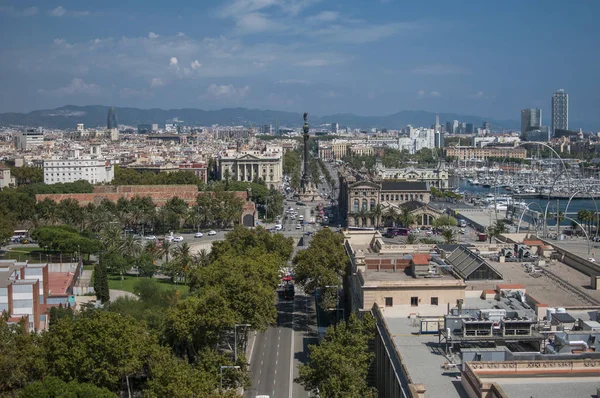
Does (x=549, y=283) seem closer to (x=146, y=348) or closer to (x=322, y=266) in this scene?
(x=322, y=266)

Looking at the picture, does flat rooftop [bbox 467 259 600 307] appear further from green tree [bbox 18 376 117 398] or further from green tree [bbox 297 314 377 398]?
green tree [bbox 18 376 117 398]

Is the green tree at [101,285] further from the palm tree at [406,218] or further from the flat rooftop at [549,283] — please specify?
the palm tree at [406,218]

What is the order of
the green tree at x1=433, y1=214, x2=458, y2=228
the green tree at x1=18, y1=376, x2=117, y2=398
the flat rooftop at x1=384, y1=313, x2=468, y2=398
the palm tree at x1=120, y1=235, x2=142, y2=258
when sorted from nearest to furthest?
the flat rooftop at x1=384, y1=313, x2=468, y2=398
the green tree at x1=18, y1=376, x2=117, y2=398
the palm tree at x1=120, y1=235, x2=142, y2=258
the green tree at x1=433, y1=214, x2=458, y2=228

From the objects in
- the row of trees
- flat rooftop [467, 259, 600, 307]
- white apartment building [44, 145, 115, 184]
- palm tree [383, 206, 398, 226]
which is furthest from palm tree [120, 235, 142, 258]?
white apartment building [44, 145, 115, 184]

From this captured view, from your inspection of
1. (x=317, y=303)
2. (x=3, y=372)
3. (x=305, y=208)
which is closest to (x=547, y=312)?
(x=3, y=372)

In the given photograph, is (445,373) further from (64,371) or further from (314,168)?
(314,168)

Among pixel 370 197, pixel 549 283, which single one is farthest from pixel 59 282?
pixel 370 197
